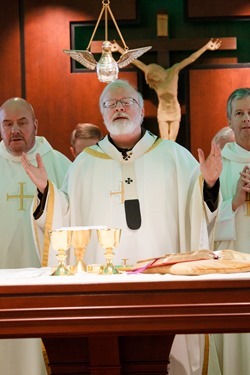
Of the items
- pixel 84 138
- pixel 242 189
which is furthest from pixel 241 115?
pixel 84 138

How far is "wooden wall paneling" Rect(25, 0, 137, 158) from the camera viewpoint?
10055mm

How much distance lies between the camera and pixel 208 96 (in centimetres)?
996

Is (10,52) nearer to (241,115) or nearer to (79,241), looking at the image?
(241,115)

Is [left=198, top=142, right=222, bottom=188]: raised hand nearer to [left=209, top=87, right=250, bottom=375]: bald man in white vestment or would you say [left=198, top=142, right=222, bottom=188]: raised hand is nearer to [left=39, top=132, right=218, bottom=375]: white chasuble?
[left=39, top=132, right=218, bottom=375]: white chasuble

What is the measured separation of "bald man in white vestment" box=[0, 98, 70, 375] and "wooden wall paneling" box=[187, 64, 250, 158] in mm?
3634

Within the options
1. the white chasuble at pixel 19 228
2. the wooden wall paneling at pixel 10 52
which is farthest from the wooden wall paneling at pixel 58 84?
the white chasuble at pixel 19 228

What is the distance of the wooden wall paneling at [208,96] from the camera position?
32.6 feet

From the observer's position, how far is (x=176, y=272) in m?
3.98

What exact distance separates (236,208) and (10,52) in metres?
5.01

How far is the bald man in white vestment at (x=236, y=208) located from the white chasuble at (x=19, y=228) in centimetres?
114

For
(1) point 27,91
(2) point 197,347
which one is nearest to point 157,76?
(1) point 27,91

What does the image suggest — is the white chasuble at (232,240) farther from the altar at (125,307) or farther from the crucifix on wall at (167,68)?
the crucifix on wall at (167,68)

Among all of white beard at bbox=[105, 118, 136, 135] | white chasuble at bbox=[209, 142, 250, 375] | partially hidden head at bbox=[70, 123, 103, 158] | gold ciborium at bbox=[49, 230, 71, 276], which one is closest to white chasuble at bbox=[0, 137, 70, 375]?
white beard at bbox=[105, 118, 136, 135]

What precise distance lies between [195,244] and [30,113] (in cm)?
169
